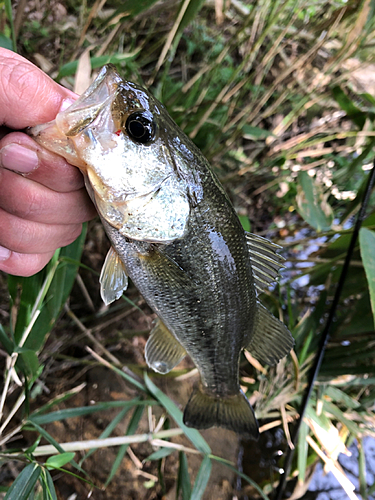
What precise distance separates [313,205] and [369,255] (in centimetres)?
57

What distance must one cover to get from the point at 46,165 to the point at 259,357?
98 centimetres

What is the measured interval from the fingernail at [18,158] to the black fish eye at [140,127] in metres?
0.24

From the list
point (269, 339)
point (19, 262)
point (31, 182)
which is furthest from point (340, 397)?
point (31, 182)

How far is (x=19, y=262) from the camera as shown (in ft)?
3.08

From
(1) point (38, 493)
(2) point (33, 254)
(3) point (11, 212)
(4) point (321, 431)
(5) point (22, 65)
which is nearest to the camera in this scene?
(5) point (22, 65)

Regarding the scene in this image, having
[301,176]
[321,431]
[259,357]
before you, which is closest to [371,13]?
[301,176]

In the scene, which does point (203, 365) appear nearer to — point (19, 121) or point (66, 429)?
point (19, 121)

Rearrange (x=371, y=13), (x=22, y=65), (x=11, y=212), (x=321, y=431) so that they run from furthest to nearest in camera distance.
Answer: (x=321, y=431) → (x=371, y=13) → (x=11, y=212) → (x=22, y=65)

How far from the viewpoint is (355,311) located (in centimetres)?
190

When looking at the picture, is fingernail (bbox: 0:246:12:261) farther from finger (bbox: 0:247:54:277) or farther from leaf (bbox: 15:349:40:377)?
leaf (bbox: 15:349:40:377)

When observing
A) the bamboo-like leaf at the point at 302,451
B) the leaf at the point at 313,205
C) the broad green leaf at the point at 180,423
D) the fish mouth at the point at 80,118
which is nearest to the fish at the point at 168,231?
the fish mouth at the point at 80,118

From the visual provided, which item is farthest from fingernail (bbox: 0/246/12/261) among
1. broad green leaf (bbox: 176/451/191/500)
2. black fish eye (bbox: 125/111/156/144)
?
broad green leaf (bbox: 176/451/191/500)

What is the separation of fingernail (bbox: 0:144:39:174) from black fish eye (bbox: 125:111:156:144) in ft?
0.78

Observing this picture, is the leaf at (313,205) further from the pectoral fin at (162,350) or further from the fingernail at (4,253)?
the fingernail at (4,253)
